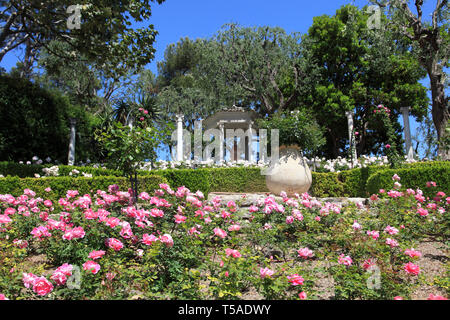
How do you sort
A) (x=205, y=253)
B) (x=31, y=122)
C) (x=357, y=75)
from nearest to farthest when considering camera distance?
(x=205, y=253), (x=31, y=122), (x=357, y=75)

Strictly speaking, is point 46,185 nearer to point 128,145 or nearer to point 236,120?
point 128,145

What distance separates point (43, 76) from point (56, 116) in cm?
1520

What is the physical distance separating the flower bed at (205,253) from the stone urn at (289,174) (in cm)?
233

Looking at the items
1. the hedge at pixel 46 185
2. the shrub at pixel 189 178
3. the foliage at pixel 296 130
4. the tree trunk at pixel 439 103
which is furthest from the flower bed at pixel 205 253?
the tree trunk at pixel 439 103

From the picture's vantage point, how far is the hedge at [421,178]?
766cm

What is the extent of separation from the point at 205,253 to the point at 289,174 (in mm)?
3973

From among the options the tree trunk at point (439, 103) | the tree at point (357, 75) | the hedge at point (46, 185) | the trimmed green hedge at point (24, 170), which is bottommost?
the hedge at point (46, 185)

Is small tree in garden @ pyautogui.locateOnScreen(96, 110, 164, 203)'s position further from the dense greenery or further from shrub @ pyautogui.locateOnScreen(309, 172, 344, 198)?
the dense greenery

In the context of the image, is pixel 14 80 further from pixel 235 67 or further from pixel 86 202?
pixel 235 67

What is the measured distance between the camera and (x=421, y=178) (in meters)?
7.80

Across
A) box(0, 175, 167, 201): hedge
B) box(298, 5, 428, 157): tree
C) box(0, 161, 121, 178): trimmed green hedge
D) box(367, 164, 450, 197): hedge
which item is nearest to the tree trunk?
box(298, 5, 428, 157): tree

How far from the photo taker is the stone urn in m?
7.38

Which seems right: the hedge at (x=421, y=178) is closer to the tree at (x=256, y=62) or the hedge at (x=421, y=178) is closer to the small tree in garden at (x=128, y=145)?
the small tree in garden at (x=128, y=145)

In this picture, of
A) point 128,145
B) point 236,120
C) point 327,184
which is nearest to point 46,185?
point 128,145
